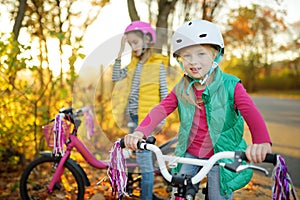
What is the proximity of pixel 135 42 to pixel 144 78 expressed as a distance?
0.40 metres

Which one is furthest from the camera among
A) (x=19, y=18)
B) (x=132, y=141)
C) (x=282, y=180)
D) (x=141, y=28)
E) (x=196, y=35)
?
(x=19, y=18)

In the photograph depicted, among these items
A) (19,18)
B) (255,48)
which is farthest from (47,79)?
(255,48)

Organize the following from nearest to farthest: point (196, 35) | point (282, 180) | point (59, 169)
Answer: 1. point (282, 180)
2. point (196, 35)
3. point (59, 169)

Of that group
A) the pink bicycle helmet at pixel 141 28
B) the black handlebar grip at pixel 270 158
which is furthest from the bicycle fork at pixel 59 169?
the black handlebar grip at pixel 270 158

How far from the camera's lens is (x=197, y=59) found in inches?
98.6

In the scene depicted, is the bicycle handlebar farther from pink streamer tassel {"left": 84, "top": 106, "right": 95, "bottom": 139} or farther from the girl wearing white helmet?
pink streamer tassel {"left": 84, "top": 106, "right": 95, "bottom": 139}

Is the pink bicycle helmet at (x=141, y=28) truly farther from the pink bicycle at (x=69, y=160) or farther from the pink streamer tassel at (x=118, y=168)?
the pink streamer tassel at (x=118, y=168)

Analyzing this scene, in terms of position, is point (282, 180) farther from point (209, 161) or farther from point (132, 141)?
point (132, 141)

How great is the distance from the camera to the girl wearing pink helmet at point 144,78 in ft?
12.0

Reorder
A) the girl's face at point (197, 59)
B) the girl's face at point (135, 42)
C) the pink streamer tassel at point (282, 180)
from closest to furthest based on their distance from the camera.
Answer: the pink streamer tassel at point (282, 180) → the girl's face at point (197, 59) → the girl's face at point (135, 42)

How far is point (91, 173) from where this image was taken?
5461mm

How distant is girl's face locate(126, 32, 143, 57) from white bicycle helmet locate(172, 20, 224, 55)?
43.2 inches

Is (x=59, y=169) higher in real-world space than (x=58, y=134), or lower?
lower

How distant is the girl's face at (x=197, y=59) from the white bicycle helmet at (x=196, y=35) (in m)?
→ 0.07
